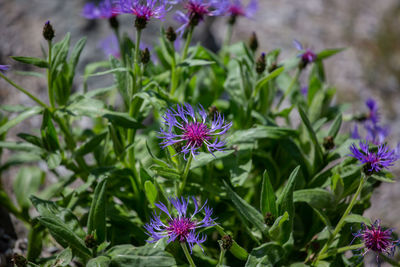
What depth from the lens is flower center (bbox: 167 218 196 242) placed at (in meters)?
1.64

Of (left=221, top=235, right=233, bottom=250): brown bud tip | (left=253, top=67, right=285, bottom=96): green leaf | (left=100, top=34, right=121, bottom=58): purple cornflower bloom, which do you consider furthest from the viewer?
(left=100, top=34, right=121, bottom=58): purple cornflower bloom

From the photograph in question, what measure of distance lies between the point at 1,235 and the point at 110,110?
3.21 feet

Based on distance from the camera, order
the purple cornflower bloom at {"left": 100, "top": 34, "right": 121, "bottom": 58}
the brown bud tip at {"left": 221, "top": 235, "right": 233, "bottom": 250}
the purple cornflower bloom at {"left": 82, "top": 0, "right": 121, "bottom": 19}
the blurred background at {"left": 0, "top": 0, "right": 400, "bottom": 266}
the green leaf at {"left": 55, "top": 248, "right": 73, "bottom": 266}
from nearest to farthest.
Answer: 1. the brown bud tip at {"left": 221, "top": 235, "right": 233, "bottom": 250}
2. the green leaf at {"left": 55, "top": 248, "right": 73, "bottom": 266}
3. the purple cornflower bloom at {"left": 82, "top": 0, "right": 121, "bottom": 19}
4. the purple cornflower bloom at {"left": 100, "top": 34, "right": 121, "bottom": 58}
5. the blurred background at {"left": 0, "top": 0, "right": 400, "bottom": 266}

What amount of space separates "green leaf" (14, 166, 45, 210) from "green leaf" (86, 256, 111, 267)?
888 mm

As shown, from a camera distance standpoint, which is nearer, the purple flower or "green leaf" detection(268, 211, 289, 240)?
"green leaf" detection(268, 211, 289, 240)

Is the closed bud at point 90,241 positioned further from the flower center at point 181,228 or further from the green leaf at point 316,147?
the green leaf at point 316,147

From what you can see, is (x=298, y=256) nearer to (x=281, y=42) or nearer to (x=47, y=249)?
(x=47, y=249)

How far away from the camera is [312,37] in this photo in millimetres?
4766

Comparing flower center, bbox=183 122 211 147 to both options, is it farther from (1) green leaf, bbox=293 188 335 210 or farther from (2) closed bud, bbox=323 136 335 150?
(2) closed bud, bbox=323 136 335 150

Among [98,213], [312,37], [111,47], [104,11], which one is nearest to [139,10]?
[104,11]

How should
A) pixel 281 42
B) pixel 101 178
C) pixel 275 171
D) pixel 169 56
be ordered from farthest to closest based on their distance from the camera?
pixel 281 42 < pixel 275 171 < pixel 169 56 < pixel 101 178

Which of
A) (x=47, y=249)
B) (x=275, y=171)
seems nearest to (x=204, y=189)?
(x=275, y=171)

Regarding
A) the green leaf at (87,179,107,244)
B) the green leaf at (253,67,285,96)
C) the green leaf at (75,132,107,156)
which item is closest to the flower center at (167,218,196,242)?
the green leaf at (87,179,107,244)

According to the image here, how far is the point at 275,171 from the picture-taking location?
2.50 meters
